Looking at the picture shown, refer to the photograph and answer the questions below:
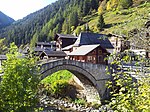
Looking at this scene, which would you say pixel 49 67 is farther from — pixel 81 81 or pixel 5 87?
pixel 5 87

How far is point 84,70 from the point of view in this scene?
2741cm

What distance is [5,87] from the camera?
28.8 feet

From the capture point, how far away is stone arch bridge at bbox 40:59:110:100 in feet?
80.8

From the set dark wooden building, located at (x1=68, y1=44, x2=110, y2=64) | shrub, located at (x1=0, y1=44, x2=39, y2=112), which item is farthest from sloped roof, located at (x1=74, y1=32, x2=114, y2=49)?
shrub, located at (x1=0, y1=44, x2=39, y2=112)

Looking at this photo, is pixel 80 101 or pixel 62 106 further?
pixel 80 101

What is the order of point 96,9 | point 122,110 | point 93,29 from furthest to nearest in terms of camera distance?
point 96,9
point 93,29
point 122,110

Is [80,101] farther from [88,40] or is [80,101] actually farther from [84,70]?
[88,40]

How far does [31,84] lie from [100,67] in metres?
20.1

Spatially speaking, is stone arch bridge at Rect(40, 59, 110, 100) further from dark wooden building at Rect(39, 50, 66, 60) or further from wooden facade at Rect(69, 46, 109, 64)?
dark wooden building at Rect(39, 50, 66, 60)

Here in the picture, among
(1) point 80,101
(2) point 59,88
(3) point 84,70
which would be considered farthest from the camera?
(2) point 59,88

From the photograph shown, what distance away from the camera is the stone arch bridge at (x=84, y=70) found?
2462 centimetres

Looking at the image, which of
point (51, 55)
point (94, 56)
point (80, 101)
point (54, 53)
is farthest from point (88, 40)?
point (80, 101)

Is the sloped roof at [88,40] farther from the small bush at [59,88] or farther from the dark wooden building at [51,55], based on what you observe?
the small bush at [59,88]

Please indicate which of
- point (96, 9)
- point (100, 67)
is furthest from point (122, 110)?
point (96, 9)
